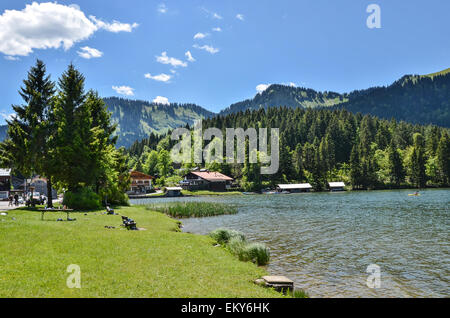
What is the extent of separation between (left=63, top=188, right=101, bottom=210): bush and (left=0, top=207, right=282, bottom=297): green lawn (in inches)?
784

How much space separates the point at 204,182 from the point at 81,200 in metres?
102

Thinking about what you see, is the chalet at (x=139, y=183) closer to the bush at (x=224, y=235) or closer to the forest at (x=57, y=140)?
the forest at (x=57, y=140)

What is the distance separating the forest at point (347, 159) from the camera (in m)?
138

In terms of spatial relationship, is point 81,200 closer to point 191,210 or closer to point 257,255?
point 191,210

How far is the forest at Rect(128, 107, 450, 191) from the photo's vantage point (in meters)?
138

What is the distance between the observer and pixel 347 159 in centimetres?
17488

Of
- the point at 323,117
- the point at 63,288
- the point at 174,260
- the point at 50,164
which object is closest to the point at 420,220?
the point at 174,260

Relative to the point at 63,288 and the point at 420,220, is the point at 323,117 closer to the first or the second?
the point at 420,220

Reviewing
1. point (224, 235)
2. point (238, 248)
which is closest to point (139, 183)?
point (224, 235)

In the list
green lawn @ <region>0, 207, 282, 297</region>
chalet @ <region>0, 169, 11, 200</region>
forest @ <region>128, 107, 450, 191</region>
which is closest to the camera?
green lawn @ <region>0, 207, 282, 297</region>

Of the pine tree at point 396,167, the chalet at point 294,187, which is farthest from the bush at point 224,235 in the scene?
the pine tree at point 396,167

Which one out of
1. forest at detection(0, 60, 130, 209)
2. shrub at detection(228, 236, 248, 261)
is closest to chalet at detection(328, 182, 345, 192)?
forest at detection(0, 60, 130, 209)

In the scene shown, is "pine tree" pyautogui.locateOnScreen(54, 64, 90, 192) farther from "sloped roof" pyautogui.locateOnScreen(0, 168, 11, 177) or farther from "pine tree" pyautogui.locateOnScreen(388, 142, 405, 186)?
"pine tree" pyautogui.locateOnScreen(388, 142, 405, 186)
